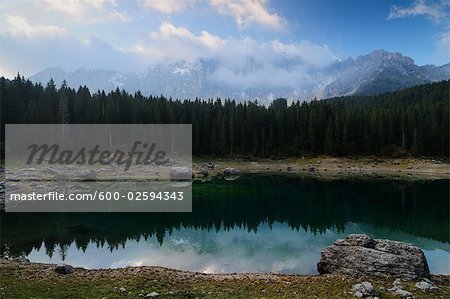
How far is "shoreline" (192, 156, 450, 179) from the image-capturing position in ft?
355

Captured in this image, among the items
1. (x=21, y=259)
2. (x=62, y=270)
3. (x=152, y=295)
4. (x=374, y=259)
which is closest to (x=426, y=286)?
(x=374, y=259)

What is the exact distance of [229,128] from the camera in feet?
475

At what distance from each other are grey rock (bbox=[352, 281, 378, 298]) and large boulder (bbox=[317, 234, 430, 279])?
2.77 m

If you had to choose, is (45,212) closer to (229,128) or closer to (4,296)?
(4,296)

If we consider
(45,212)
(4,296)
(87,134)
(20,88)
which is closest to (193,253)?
(4,296)

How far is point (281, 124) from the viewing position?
148250 millimetres

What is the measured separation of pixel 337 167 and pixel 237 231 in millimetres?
86632

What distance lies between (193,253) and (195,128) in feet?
355

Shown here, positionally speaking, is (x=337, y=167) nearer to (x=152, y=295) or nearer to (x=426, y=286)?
(x=426, y=286)

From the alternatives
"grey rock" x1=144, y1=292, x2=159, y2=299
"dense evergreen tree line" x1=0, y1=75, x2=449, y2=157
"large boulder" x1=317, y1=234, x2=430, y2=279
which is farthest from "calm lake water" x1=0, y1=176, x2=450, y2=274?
"dense evergreen tree line" x1=0, y1=75, x2=449, y2=157

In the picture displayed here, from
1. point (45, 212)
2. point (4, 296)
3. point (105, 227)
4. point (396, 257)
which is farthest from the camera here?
point (45, 212)

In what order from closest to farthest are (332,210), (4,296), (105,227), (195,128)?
(4,296)
(105,227)
(332,210)
(195,128)

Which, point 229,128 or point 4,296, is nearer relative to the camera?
point 4,296

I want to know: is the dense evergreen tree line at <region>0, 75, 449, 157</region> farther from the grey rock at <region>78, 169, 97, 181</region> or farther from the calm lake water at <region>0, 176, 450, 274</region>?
the calm lake water at <region>0, 176, 450, 274</region>
